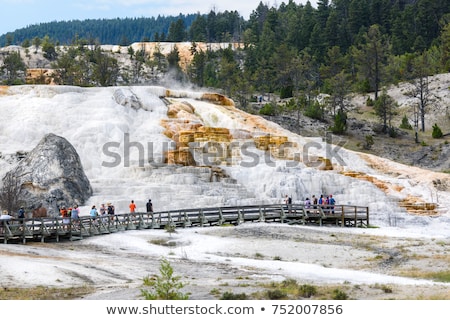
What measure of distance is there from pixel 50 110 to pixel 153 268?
31349 mm

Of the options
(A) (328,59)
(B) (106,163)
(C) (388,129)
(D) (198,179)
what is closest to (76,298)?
(D) (198,179)

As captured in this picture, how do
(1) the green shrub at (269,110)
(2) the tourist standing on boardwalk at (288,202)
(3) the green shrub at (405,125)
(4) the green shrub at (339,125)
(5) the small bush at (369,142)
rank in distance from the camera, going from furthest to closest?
(1) the green shrub at (269,110) < (3) the green shrub at (405,125) < (4) the green shrub at (339,125) < (5) the small bush at (369,142) < (2) the tourist standing on boardwalk at (288,202)

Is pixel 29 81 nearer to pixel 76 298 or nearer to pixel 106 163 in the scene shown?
pixel 106 163

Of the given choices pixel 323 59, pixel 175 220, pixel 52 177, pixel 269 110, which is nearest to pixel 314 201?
pixel 175 220

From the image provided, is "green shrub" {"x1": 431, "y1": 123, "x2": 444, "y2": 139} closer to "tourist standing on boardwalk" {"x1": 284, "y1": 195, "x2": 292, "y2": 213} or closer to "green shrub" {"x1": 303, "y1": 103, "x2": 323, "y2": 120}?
"green shrub" {"x1": 303, "y1": 103, "x2": 323, "y2": 120}

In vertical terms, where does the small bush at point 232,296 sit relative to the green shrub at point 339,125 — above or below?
below

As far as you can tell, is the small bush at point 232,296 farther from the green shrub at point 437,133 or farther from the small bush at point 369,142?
the green shrub at point 437,133

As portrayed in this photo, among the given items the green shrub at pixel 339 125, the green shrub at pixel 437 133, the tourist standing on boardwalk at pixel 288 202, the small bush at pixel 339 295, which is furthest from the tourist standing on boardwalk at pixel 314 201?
the green shrub at pixel 437 133

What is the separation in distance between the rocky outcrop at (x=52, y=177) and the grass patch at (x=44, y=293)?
1922 centimetres

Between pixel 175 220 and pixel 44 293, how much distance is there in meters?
16.0

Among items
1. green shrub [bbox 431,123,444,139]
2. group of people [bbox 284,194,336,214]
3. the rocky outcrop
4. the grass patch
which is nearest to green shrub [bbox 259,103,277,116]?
green shrub [bbox 431,123,444,139]

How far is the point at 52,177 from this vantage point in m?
39.2

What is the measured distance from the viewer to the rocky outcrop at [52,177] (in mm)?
38406

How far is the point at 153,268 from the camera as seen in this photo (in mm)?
23312
